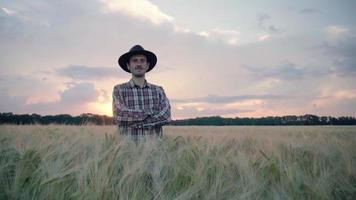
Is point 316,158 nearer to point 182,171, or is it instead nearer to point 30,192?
point 182,171

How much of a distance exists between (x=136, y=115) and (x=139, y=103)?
14.6 inches

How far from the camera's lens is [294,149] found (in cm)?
323

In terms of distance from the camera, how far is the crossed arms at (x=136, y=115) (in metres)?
4.29

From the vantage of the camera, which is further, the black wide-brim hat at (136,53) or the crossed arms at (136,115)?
the black wide-brim hat at (136,53)

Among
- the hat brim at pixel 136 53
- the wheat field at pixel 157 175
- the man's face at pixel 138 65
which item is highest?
the hat brim at pixel 136 53

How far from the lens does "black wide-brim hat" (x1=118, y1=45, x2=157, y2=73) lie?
15.1 ft

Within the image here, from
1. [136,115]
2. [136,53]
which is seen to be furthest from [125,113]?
[136,53]

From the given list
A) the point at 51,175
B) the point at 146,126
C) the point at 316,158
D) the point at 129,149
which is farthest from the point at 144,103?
the point at 51,175

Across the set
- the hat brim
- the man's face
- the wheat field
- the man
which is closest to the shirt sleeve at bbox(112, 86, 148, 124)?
the man

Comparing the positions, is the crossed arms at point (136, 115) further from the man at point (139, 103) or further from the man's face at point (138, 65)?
the man's face at point (138, 65)

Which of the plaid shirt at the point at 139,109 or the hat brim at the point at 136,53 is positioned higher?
the hat brim at the point at 136,53

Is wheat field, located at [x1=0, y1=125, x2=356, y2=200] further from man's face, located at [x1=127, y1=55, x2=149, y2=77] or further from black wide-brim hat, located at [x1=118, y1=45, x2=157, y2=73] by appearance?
black wide-brim hat, located at [x1=118, y1=45, x2=157, y2=73]

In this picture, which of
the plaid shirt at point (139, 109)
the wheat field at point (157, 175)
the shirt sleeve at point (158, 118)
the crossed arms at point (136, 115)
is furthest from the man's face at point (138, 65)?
the wheat field at point (157, 175)

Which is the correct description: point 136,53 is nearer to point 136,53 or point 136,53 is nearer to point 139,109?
point 136,53
